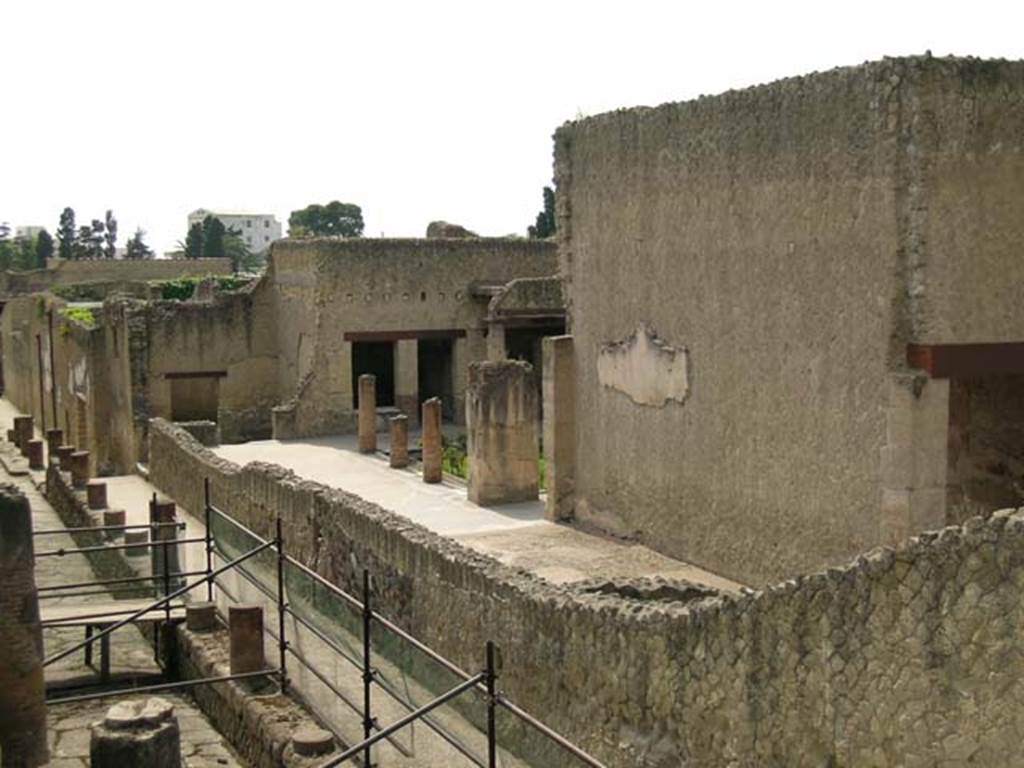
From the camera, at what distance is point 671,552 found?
40.6 ft

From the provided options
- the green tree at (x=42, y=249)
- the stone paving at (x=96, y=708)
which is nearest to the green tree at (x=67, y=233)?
the green tree at (x=42, y=249)

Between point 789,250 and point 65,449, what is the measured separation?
1337 centimetres

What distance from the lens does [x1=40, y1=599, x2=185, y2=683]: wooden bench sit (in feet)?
34.0

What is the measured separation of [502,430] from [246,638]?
7024 mm

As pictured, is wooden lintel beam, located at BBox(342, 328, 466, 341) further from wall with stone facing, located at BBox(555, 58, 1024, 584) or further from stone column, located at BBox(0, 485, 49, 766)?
stone column, located at BBox(0, 485, 49, 766)

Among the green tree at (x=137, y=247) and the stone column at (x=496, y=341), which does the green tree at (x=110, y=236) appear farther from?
the stone column at (x=496, y=341)

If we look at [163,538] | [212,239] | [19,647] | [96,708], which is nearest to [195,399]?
[163,538]

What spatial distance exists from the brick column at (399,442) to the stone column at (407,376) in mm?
4643

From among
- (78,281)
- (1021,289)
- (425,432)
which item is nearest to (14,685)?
(1021,289)

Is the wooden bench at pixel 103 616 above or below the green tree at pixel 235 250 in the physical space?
below

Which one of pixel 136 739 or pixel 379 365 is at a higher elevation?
pixel 379 365

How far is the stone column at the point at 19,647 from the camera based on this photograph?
312 inches

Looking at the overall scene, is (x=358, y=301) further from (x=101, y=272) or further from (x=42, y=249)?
(x=42, y=249)

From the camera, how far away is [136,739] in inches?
260
